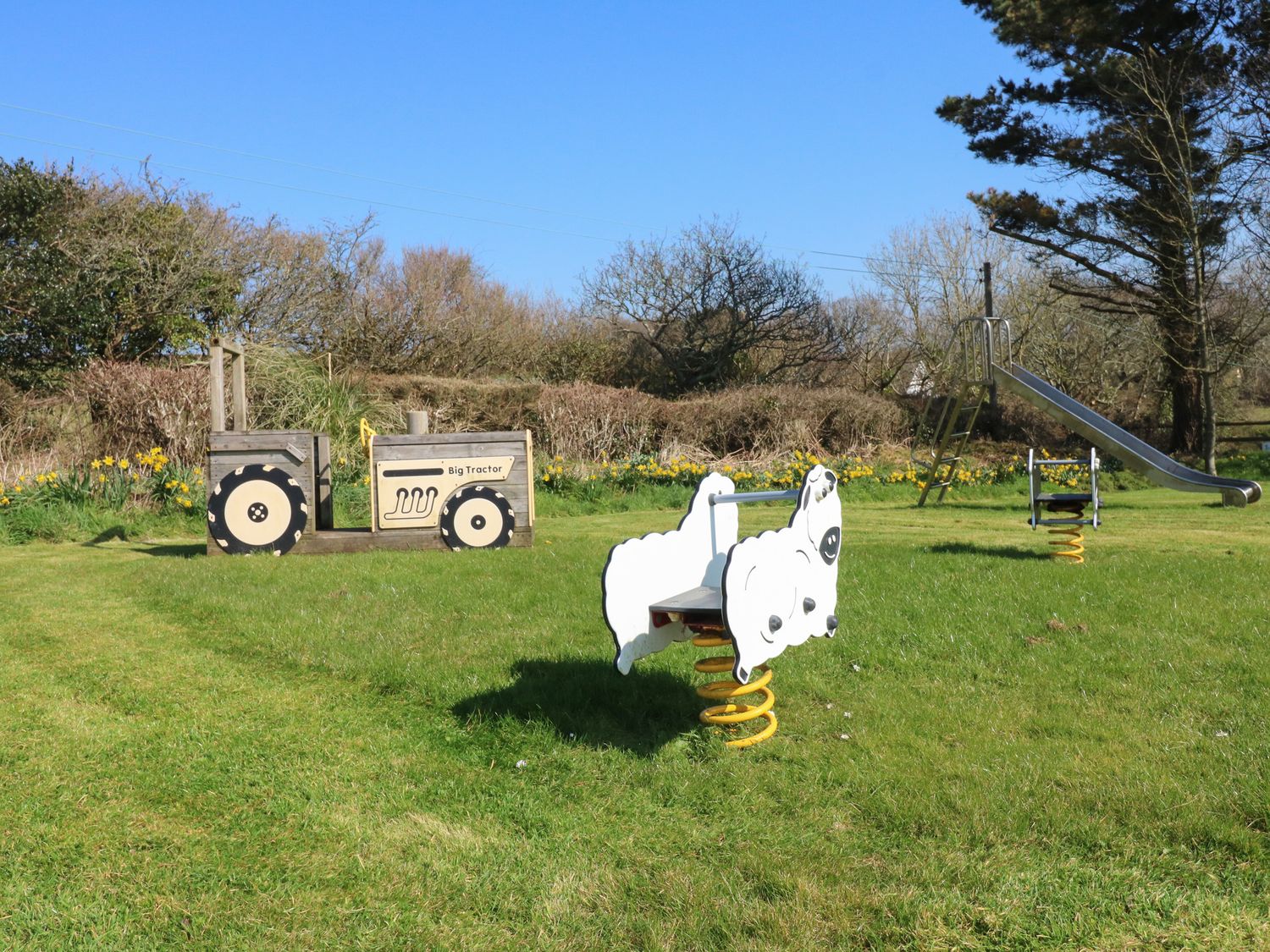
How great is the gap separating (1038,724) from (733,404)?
14554mm

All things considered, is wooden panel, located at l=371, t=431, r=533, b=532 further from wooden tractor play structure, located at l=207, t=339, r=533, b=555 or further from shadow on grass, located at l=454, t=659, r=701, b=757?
shadow on grass, located at l=454, t=659, r=701, b=757

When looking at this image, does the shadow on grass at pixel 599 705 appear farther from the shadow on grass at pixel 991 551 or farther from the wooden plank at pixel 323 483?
the wooden plank at pixel 323 483

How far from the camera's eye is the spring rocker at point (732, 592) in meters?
4.04

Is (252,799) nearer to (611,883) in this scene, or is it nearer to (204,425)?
(611,883)

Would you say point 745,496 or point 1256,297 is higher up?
point 1256,297

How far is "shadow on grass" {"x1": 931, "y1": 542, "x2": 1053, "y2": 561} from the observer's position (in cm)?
877

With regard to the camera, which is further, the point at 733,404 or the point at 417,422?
the point at 733,404

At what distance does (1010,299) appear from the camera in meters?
27.5

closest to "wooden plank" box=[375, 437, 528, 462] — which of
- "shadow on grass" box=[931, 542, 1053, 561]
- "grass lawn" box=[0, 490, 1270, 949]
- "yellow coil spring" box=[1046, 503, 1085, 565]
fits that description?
"grass lawn" box=[0, 490, 1270, 949]

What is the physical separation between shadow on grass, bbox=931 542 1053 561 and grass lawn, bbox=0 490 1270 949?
64.3 inches

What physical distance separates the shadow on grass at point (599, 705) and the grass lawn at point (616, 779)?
21 millimetres

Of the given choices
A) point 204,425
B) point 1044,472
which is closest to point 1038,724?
point 204,425

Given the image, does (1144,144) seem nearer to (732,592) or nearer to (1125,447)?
(1125,447)

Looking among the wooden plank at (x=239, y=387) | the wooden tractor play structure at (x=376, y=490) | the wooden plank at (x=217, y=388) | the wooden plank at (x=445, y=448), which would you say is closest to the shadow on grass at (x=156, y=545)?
the wooden tractor play structure at (x=376, y=490)
